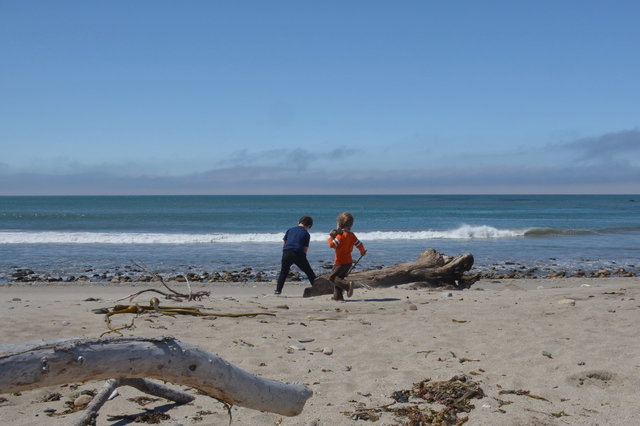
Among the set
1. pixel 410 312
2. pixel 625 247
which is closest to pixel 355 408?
pixel 410 312

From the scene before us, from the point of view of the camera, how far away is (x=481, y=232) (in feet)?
103

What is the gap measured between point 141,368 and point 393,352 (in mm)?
3832

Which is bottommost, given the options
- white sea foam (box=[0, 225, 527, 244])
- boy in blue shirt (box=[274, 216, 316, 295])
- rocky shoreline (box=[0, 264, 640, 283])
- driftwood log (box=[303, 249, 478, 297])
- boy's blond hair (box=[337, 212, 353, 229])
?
rocky shoreline (box=[0, 264, 640, 283])

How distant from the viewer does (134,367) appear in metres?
2.54

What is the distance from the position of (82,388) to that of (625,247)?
76.5 ft

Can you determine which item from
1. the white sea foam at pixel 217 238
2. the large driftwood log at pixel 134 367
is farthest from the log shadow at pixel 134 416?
the white sea foam at pixel 217 238

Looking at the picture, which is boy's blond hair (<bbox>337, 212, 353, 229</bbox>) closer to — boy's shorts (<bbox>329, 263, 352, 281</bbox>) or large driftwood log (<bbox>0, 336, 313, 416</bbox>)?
boy's shorts (<bbox>329, 263, 352, 281</bbox>)

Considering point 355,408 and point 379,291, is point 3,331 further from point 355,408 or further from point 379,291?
point 379,291

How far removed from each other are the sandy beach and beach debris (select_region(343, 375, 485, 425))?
0.08 feet

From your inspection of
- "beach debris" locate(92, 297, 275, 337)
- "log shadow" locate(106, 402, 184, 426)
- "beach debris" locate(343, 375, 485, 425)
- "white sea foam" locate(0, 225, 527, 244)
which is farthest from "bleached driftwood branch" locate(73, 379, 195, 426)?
"white sea foam" locate(0, 225, 527, 244)

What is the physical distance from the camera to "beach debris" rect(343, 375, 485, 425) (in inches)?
164

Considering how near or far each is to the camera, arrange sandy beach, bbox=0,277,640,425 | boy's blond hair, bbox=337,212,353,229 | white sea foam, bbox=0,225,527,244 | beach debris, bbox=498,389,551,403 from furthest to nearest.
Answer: white sea foam, bbox=0,225,527,244 < boy's blond hair, bbox=337,212,353,229 < beach debris, bbox=498,389,551,403 < sandy beach, bbox=0,277,640,425

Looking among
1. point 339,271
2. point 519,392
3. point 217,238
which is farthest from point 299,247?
→ point 217,238

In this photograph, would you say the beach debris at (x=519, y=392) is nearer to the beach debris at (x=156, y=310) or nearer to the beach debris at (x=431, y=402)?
the beach debris at (x=431, y=402)
